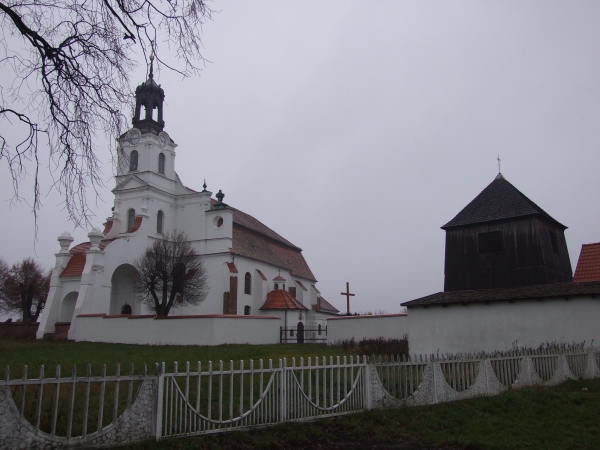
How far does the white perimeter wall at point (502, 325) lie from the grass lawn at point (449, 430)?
7.64m

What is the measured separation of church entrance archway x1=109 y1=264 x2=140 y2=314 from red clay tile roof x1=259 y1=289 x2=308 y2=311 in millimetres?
9476

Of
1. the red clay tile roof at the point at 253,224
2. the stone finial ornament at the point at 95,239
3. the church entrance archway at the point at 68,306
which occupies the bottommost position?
the church entrance archway at the point at 68,306

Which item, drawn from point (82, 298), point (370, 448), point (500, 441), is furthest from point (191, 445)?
point (82, 298)

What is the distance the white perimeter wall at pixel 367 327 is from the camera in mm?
28578

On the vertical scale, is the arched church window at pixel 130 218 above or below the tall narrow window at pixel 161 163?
below

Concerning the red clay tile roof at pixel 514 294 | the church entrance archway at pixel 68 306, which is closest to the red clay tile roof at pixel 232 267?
the church entrance archway at pixel 68 306

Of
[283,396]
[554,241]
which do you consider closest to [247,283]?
[554,241]

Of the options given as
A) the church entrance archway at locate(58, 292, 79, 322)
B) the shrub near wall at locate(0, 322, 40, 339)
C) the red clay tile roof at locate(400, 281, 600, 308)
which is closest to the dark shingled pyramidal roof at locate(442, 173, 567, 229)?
the red clay tile roof at locate(400, 281, 600, 308)

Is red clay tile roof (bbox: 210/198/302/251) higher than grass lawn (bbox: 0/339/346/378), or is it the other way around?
red clay tile roof (bbox: 210/198/302/251)

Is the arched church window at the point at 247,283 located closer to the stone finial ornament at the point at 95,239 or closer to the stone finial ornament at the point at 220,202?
the stone finial ornament at the point at 220,202

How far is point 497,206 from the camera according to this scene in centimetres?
2530

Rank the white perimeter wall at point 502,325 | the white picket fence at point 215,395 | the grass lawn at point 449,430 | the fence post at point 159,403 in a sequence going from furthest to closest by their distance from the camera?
the white perimeter wall at point 502,325 → the grass lawn at point 449,430 → the fence post at point 159,403 → the white picket fence at point 215,395

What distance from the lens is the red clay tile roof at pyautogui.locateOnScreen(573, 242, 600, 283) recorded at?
2606 centimetres

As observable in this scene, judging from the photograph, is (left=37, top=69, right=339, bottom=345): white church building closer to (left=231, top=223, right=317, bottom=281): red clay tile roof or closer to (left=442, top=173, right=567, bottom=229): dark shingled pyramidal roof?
(left=231, top=223, right=317, bottom=281): red clay tile roof
